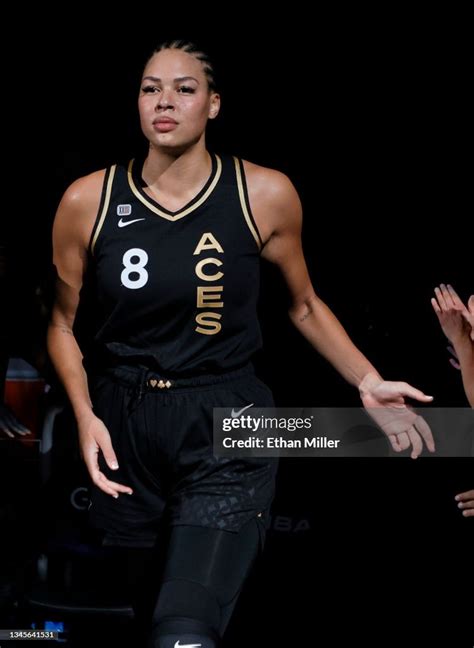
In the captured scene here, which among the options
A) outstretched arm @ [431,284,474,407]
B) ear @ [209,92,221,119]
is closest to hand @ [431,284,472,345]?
outstretched arm @ [431,284,474,407]

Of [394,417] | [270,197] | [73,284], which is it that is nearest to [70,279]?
[73,284]

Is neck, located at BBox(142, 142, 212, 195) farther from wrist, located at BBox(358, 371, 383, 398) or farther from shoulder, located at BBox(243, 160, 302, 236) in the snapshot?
wrist, located at BBox(358, 371, 383, 398)

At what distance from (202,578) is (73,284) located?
2.96ft

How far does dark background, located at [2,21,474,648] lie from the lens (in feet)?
10.7

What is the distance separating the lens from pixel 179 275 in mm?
2678

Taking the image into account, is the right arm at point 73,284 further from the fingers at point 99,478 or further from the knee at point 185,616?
the knee at point 185,616

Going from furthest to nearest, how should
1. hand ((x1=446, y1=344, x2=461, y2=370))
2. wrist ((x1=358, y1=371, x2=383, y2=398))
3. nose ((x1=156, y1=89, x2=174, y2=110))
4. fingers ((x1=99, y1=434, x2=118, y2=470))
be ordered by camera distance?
hand ((x1=446, y1=344, x2=461, y2=370))
wrist ((x1=358, y1=371, x2=383, y2=398))
nose ((x1=156, y1=89, x2=174, y2=110))
fingers ((x1=99, y1=434, x2=118, y2=470))

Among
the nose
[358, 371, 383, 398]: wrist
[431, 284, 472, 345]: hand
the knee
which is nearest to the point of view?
the knee

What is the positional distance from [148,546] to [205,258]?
84 cm

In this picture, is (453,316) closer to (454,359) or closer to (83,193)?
(454,359)

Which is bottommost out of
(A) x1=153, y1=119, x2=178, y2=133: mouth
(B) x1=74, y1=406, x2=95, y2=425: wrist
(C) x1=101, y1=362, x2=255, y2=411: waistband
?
(B) x1=74, y1=406, x2=95, y2=425: wrist

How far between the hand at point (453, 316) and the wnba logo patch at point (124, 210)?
0.91 meters

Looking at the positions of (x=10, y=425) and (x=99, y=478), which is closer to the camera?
(x=99, y=478)

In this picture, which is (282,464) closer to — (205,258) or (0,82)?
(205,258)
